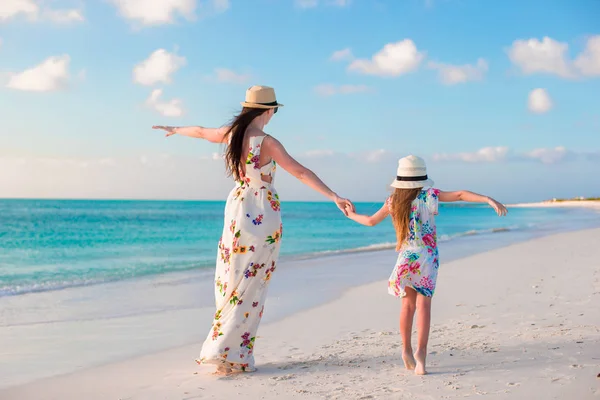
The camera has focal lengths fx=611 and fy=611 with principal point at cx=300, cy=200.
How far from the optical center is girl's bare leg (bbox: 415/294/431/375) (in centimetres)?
411

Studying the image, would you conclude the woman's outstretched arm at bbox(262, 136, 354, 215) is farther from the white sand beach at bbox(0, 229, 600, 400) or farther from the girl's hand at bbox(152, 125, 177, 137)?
the white sand beach at bbox(0, 229, 600, 400)

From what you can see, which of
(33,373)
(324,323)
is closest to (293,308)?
(324,323)

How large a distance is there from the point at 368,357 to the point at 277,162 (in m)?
1.67

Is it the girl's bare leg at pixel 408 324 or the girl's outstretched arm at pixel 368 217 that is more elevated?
the girl's outstretched arm at pixel 368 217

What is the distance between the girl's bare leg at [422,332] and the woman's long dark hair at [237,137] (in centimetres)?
155

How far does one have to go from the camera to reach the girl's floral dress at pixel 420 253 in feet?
13.6

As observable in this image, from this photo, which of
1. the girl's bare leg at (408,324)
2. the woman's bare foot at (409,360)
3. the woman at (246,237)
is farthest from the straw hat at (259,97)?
the woman's bare foot at (409,360)

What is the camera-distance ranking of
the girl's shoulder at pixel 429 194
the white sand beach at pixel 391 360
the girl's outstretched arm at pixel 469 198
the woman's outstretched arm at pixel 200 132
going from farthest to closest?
the woman's outstretched arm at pixel 200 132, the girl's shoulder at pixel 429 194, the girl's outstretched arm at pixel 469 198, the white sand beach at pixel 391 360

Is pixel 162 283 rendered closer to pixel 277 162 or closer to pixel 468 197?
pixel 277 162

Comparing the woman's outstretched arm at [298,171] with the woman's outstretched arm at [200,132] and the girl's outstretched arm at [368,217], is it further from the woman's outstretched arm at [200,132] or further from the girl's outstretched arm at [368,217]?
the woman's outstretched arm at [200,132]

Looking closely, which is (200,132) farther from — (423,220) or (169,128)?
(423,220)

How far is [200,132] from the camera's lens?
4672 mm

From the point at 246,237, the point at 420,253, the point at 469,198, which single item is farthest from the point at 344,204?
the point at 469,198

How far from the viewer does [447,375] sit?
4062 mm
